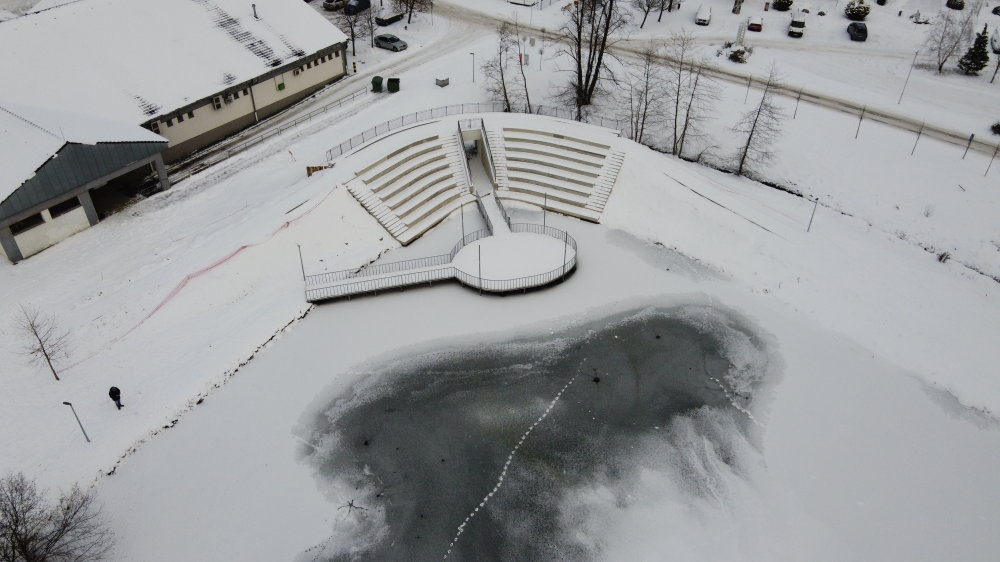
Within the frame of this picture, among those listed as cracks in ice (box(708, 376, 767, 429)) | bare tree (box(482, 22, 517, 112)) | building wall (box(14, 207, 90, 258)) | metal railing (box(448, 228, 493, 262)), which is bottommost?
cracks in ice (box(708, 376, 767, 429))

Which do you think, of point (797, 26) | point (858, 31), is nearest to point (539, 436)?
point (797, 26)

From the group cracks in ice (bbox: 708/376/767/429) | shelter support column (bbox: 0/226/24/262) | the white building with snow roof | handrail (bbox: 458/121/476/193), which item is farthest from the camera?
handrail (bbox: 458/121/476/193)

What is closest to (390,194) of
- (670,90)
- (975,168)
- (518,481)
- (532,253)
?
(532,253)

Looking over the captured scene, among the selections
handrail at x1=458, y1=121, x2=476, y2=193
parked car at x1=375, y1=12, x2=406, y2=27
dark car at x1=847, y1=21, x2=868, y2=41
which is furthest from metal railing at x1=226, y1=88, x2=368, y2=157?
dark car at x1=847, y1=21, x2=868, y2=41

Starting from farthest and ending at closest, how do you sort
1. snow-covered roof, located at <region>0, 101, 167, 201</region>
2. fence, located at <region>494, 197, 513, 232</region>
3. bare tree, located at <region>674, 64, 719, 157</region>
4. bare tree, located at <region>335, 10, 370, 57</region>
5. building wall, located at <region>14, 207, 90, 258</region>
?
bare tree, located at <region>335, 10, 370, 57</region> < bare tree, located at <region>674, 64, 719, 157</region> < fence, located at <region>494, 197, 513, 232</region> < building wall, located at <region>14, 207, 90, 258</region> < snow-covered roof, located at <region>0, 101, 167, 201</region>

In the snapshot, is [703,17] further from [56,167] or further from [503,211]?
[56,167]

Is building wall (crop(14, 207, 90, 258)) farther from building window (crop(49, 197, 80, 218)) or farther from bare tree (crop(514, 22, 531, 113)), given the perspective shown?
bare tree (crop(514, 22, 531, 113))

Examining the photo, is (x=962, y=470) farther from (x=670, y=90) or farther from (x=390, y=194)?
(x=670, y=90)
